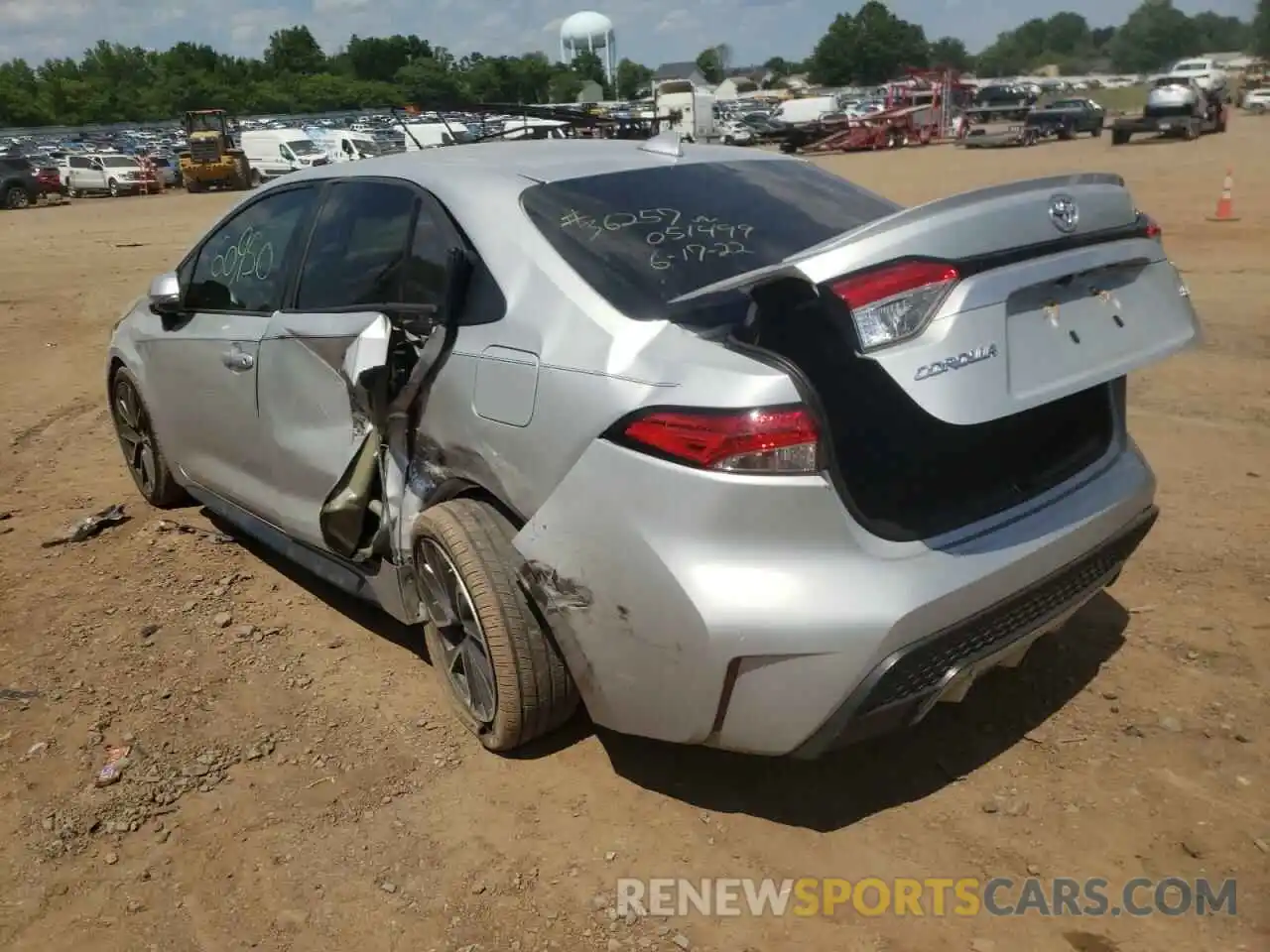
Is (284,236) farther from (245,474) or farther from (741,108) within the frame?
(741,108)

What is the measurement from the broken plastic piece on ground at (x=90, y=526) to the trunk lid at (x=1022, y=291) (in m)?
3.74

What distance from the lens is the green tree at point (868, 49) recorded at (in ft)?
362

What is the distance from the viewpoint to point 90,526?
514 centimetres

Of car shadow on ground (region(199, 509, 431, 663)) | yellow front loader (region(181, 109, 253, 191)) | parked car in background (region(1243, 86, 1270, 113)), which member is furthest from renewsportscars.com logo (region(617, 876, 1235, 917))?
parked car in background (region(1243, 86, 1270, 113))

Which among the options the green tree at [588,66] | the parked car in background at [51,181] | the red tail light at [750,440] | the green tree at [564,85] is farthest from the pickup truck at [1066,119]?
the green tree at [588,66]

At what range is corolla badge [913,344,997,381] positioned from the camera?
7.29 feet

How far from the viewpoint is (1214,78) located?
4494cm

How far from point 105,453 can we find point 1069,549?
572cm

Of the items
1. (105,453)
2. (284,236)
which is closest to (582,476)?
(284,236)

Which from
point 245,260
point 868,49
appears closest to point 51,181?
point 245,260

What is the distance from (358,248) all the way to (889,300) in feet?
6.60

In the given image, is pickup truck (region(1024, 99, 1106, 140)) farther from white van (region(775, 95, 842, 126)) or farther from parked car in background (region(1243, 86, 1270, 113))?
parked car in background (region(1243, 86, 1270, 113))

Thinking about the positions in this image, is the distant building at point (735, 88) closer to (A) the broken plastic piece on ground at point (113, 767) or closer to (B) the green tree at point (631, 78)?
(B) the green tree at point (631, 78)

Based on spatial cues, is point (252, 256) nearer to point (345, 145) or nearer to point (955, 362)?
point (955, 362)
